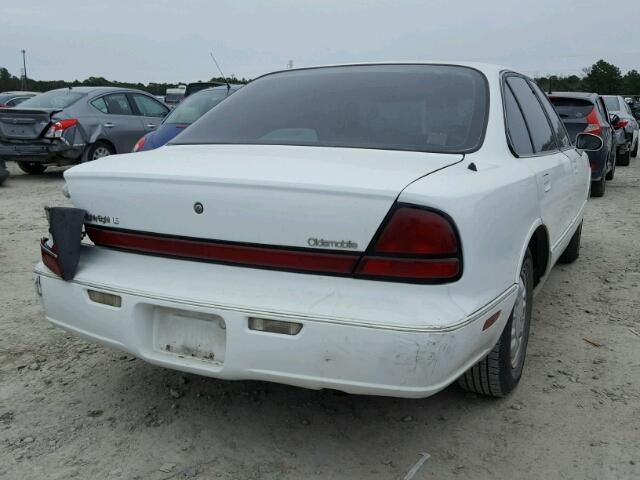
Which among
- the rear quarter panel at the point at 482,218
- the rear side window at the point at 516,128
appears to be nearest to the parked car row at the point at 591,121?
the rear side window at the point at 516,128

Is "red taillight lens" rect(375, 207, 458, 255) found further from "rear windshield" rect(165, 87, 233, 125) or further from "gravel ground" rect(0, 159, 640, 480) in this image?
"rear windshield" rect(165, 87, 233, 125)

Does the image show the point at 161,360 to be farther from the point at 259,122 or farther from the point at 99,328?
the point at 259,122

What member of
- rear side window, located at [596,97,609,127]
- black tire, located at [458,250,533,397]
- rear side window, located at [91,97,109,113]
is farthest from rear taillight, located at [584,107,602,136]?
rear side window, located at [91,97,109,113]

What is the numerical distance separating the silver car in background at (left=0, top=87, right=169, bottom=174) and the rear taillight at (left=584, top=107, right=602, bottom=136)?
674cm

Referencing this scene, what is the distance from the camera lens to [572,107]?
905cm

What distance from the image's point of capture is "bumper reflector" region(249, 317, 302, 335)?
2.16 m

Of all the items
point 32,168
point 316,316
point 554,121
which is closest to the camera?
point 316,316

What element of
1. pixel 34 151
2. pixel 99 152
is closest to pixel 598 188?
pixel 99 152

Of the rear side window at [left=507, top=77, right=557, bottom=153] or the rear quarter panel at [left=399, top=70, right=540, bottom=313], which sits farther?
the rear side window at [left=507, top=77, right=557, bottom=153]

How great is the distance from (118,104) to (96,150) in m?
0.98

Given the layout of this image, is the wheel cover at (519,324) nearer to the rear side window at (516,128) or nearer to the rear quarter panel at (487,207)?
the rear quarter panel at (487,207)

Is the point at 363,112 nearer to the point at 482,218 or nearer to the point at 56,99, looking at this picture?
the point at 482,218

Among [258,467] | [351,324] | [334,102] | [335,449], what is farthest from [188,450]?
[334,102]

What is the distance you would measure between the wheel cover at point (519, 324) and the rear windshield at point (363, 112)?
0.73 meters
